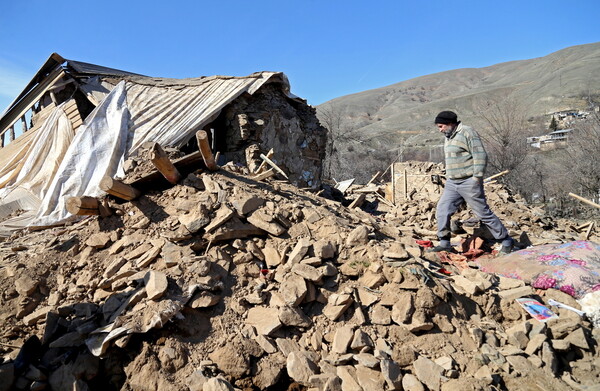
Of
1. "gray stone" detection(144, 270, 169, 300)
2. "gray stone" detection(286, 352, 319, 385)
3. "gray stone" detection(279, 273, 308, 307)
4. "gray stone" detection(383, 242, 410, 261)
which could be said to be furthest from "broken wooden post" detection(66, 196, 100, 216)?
"gray stone" detection(383, 242, 410, 261)

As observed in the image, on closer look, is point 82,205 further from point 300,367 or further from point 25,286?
point 300,367

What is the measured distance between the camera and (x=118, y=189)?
340 centimetres

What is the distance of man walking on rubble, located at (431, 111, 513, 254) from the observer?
3.91 meters

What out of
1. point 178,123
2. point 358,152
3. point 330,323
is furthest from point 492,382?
point 358,152

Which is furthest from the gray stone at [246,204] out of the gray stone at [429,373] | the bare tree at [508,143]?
the bare tree at [508,143]

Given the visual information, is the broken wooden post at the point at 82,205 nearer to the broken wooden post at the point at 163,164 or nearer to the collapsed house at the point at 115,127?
the broken wooden post at the point at 163,164

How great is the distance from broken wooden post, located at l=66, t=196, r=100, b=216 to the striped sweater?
3.82m

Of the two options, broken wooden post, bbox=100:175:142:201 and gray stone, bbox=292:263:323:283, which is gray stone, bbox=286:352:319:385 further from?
broken wooden post, bbox=100:175:142:201

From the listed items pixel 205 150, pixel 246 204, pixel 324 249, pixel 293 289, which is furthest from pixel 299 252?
pixel 205 150

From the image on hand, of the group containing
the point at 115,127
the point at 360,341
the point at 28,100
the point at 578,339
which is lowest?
the point at 578,339

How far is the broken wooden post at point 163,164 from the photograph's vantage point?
331cm

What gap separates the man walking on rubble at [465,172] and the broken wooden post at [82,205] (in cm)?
371

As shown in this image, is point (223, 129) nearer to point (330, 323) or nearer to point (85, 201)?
point (85, 201)

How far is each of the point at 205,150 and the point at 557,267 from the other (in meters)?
3.74
